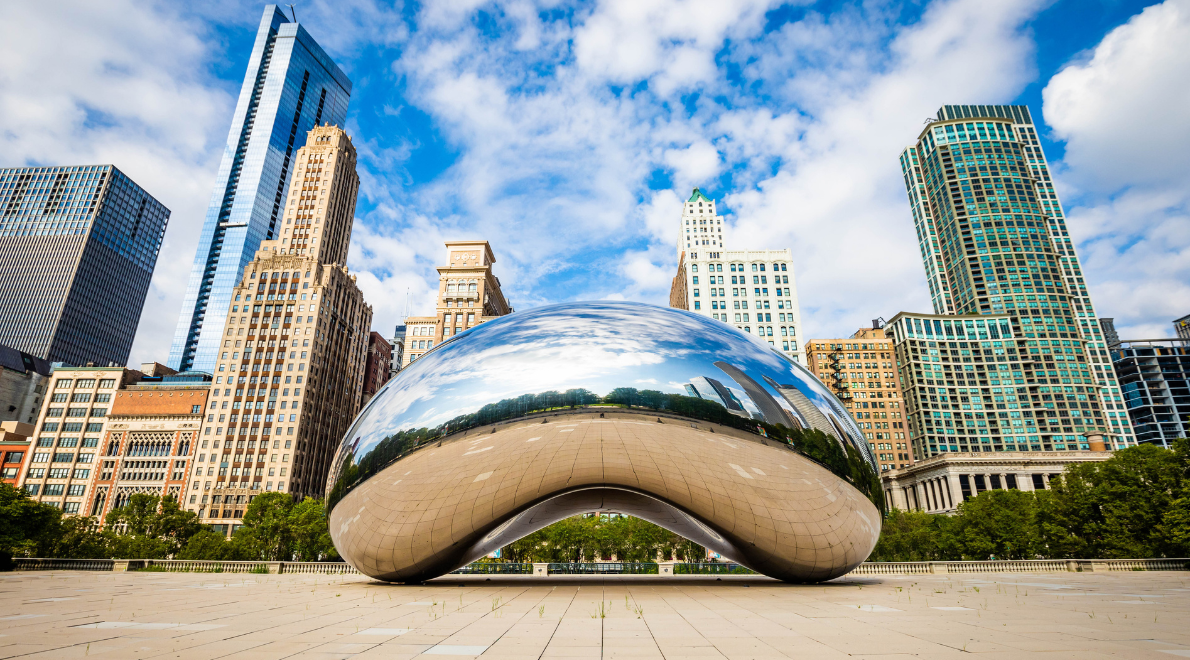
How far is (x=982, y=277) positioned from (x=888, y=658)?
179 meters

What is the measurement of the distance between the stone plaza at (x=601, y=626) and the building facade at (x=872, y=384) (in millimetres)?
125582

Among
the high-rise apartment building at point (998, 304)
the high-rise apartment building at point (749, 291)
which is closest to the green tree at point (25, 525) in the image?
the high-rise apartment building at point (749, 291)

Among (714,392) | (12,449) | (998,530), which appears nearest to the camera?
(714,392)

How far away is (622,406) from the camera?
9.15 metres

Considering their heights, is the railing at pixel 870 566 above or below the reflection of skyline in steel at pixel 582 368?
below

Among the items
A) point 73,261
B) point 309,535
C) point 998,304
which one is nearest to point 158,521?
point 309,535

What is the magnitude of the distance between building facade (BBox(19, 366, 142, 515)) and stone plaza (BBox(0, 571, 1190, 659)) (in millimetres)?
130386

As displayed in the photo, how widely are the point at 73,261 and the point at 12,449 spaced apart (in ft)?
259

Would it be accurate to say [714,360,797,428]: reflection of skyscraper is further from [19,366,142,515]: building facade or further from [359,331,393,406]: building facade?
[359,331,393,406]: building facade

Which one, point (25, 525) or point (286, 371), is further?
point (286, 371)

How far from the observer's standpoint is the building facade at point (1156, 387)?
164m

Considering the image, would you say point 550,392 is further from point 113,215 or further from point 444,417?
point 113,215

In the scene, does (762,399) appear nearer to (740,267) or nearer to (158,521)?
(158,521)

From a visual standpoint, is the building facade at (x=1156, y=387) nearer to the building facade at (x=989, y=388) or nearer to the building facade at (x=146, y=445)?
the building facade at (x=989, y=388)
